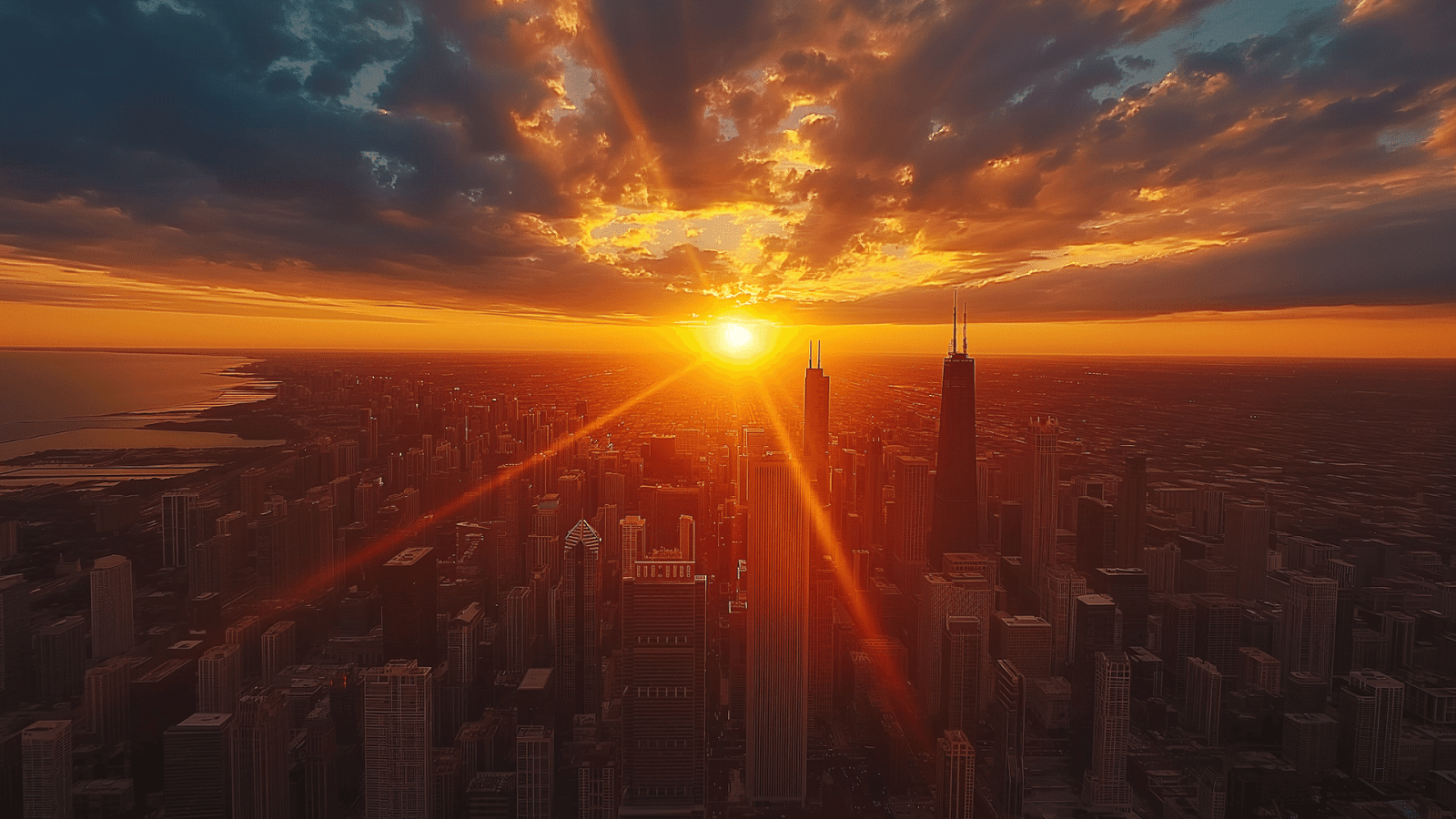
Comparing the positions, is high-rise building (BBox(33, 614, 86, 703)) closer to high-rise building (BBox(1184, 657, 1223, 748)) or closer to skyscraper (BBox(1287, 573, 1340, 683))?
high-rise building (BBox(1184, 657, 1223, 748))

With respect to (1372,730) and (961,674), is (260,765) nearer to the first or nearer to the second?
(961,674)

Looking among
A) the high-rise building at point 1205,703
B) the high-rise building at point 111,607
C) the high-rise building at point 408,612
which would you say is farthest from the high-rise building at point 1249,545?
the high-rise building at point 111,607

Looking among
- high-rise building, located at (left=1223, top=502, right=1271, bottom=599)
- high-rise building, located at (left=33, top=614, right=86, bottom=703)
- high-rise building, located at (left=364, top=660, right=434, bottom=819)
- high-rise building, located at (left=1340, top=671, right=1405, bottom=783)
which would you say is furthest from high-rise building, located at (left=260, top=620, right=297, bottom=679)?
high-rise building, located at (left=1223, top=502, right=1271, bottom=599)

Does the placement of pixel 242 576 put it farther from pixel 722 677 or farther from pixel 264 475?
pixel 722 677

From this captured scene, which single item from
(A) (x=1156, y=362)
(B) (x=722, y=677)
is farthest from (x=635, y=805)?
(A) (x=1156, y=362)

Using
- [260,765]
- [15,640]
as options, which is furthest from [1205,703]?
[15,640]
